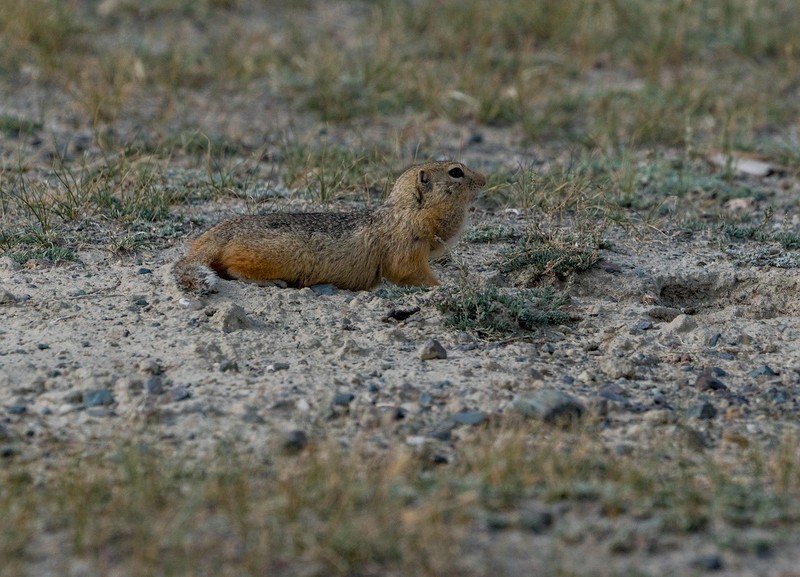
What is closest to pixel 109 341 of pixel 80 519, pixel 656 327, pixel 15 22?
pixel 80 519

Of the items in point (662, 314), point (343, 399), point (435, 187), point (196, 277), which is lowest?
point (662, 314)

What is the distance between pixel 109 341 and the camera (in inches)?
194

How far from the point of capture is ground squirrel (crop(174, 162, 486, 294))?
5.48m

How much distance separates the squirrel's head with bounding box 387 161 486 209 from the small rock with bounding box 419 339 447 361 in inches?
45.2

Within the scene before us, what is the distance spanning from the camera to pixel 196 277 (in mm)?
5312

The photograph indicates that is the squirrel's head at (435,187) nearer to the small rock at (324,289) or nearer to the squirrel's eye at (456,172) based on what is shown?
the squirrel's eye at (456,172)

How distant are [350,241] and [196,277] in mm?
796

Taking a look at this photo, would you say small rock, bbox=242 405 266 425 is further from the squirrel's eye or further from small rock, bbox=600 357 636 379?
the squirrel's eye

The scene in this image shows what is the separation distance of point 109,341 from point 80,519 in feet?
5.30

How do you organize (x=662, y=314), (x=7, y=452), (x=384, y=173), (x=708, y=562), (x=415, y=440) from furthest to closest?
(x=384, y=173), (x=662, y=314), (x=415, y=440), (x=7, y=452), (x=708, y=562)

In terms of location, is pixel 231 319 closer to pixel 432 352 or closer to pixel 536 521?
pixel 432 352

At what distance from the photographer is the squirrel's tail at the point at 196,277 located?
17.3ft

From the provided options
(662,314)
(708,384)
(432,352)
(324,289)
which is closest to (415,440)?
(432,352)

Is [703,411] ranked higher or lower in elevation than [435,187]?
lower
